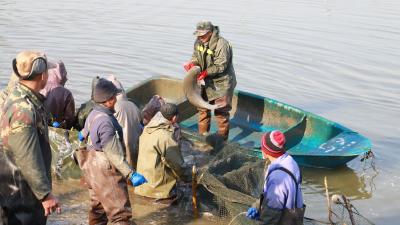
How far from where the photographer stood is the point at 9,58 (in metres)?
16.9

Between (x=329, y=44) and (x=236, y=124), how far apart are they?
33.0 feet

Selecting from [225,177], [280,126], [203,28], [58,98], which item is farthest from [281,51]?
[225,177]

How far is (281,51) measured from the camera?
1930 centimetres

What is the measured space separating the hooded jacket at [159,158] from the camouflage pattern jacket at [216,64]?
2891 millimetres

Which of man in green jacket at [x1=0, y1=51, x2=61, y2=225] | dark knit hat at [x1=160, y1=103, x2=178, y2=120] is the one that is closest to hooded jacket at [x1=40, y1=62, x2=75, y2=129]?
dark knit hat at [x1=160, y1=103, x2=178, y2=120]

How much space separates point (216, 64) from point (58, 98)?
3130 mm

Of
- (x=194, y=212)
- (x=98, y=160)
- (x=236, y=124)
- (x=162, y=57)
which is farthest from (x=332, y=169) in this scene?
(x=162, y=57)

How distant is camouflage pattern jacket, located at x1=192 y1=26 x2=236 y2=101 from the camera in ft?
32.9

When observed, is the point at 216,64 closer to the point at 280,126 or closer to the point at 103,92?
the point at 280,126

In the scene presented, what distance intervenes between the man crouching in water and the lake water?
397 centimetres

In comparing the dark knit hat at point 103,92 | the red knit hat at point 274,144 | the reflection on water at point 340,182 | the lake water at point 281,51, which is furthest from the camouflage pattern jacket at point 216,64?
the red knit hat at point 274,144

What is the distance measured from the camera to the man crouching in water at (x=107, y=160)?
19.5ft

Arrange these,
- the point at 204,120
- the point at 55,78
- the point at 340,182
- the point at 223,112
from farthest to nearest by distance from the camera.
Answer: the point at 204,120 → the point at 223,112 → the point at 340,182 → the point at 55,78

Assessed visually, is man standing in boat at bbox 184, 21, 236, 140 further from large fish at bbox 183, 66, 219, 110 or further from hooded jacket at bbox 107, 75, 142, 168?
hooded jacket at bbox 107, 75, 142, 168
